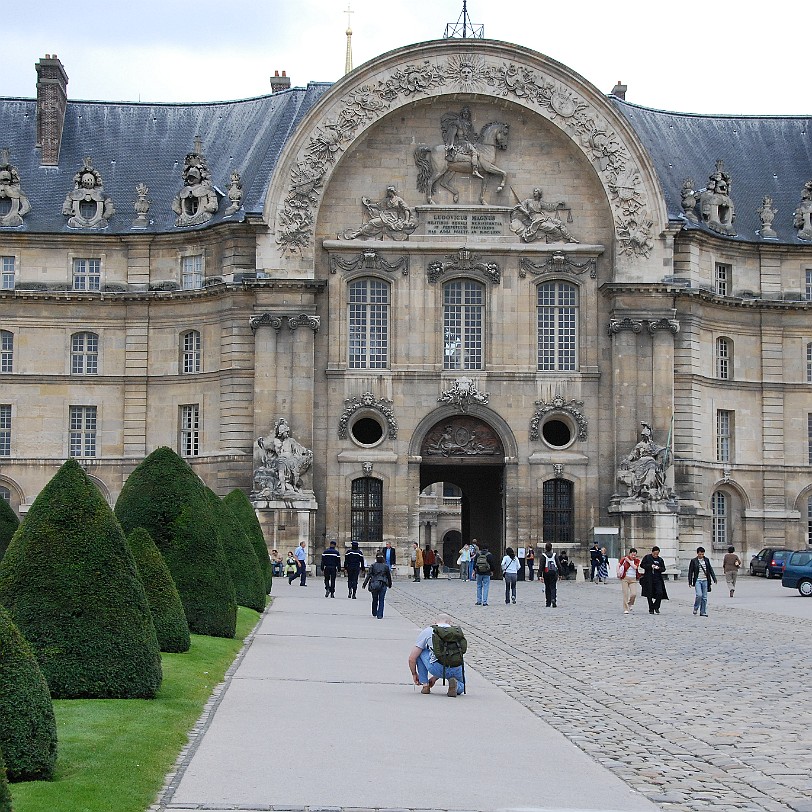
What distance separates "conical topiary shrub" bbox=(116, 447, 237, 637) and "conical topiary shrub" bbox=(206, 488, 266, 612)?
6.55m

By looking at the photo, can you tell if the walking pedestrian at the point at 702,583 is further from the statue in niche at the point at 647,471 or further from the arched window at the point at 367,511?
the arched window at the point at 367,511

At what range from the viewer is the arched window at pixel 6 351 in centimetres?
6131

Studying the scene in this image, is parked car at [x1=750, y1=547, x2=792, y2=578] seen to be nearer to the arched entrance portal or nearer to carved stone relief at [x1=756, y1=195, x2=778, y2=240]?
the arched entrance portal

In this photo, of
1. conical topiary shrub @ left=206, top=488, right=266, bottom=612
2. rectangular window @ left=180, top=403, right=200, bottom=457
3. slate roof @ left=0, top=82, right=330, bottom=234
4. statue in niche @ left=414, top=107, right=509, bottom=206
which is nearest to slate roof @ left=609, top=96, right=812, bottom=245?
statue in niche @ left=414, top=107, right=509, bottom=206

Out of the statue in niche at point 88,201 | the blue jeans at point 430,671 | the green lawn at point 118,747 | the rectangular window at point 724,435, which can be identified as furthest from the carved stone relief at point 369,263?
the green lawn at point 118,747

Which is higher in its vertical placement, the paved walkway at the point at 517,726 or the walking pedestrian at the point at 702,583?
the walking pedestrian at the point at 702,583

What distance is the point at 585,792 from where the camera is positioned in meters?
13.3

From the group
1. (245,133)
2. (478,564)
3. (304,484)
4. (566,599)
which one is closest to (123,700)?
(478,564)

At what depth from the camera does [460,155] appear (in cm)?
5916

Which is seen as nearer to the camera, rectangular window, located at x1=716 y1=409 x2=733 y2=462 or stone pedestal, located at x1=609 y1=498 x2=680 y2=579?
stone pedestal, located at x1=609 y1=498 x2=680 y2=579

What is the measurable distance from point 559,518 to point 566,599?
14096 millimetres

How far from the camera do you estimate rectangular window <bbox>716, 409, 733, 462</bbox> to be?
204 feet

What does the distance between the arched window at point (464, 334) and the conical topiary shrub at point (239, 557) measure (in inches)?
974

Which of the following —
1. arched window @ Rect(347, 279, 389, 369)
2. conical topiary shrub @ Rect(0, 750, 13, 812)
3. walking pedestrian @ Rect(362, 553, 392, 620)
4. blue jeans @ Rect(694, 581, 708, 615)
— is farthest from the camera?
arched window @ Rect(347, 279, 389, 369)
